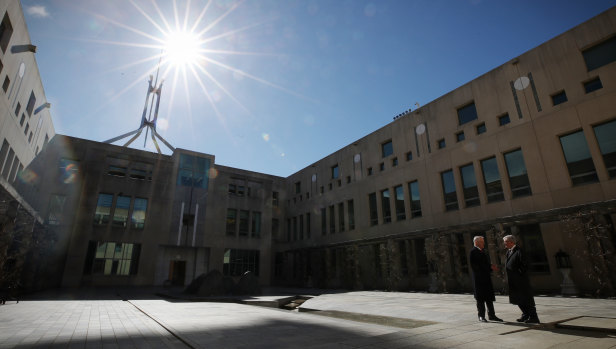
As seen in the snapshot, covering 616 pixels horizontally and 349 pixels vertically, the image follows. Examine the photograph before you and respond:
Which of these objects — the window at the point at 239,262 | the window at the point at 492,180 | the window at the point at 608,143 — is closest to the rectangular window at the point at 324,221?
the window at the point at 239,262

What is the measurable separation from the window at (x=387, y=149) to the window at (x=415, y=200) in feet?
12.4

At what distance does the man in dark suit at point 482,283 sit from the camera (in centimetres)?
631

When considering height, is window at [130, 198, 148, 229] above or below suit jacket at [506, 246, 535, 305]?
above

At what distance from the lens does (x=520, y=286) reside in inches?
240

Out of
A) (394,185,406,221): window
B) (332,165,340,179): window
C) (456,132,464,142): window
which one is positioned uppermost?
(332,165,340,179): window

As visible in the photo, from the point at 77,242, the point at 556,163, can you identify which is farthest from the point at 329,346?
the point at 77,242

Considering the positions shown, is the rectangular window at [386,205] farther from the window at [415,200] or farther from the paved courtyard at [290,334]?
the paved courtyard at [290,334]

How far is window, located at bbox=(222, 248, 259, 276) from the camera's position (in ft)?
101

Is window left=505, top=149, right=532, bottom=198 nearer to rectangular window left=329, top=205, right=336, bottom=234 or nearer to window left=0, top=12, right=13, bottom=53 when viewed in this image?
rectangular window left=329, top=205, right=336, bottom=234

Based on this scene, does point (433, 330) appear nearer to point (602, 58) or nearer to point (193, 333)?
point (193, 333)

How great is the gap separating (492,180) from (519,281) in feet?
48.5

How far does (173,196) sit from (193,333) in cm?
2595

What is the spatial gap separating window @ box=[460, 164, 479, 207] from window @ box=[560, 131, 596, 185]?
494cm

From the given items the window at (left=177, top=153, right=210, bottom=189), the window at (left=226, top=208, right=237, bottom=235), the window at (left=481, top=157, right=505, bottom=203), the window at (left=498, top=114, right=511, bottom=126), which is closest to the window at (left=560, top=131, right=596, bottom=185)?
the window at (left=498, top=114, right=511, bottom=126)
